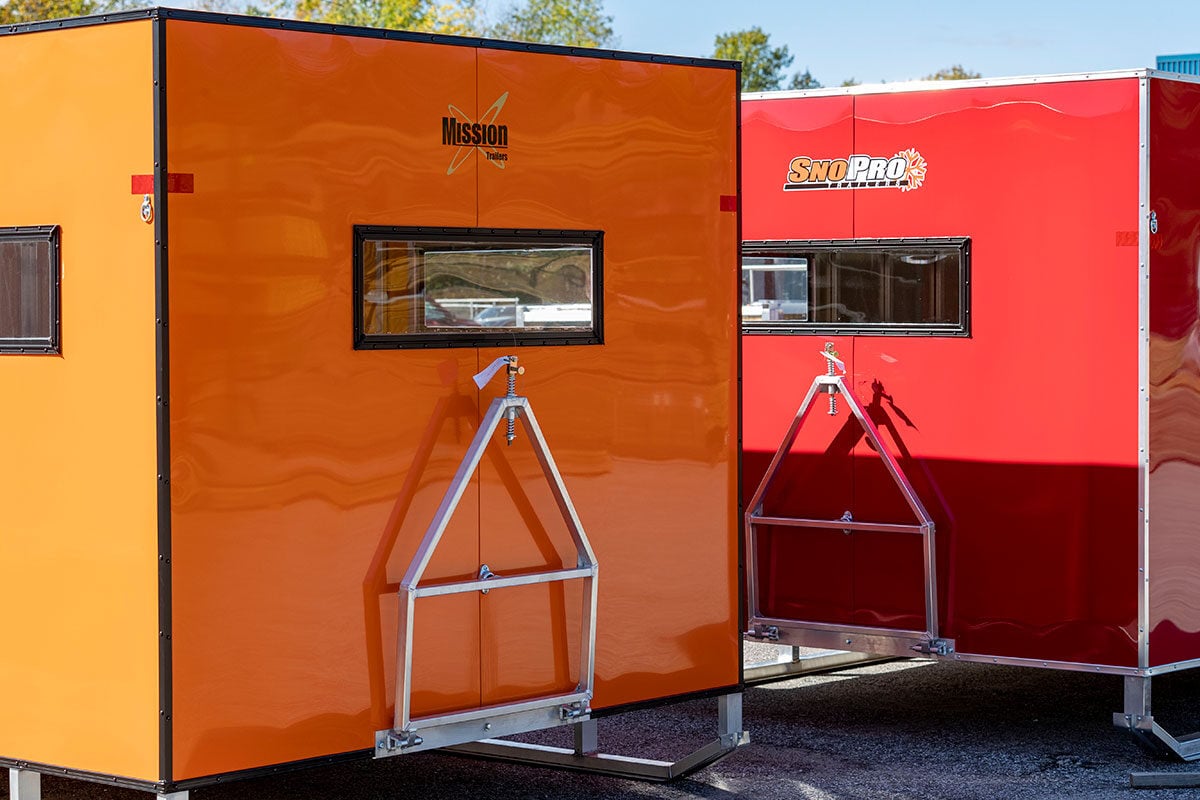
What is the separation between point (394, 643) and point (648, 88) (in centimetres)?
226

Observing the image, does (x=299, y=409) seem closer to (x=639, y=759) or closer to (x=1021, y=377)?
(x=639, y=759)

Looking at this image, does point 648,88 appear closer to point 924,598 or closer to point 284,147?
point 284,147

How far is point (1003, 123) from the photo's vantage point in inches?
276


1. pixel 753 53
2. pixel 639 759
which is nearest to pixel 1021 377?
pixel 639 759

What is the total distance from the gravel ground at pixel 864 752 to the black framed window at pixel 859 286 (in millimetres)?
1824

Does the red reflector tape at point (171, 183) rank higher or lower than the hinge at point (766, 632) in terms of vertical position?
higher

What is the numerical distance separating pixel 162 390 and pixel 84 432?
14.7 inches

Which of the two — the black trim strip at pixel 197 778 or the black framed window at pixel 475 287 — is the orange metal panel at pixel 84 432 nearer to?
the black trim strip at pixel 197 778

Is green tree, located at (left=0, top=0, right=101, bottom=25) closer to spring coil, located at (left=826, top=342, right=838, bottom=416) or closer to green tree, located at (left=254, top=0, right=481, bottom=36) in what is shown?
green tree, located at (left=254, top=0, right=481, bottom=36)

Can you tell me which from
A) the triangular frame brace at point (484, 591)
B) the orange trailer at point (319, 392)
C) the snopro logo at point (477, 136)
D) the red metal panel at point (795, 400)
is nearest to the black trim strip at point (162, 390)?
the orange trailer at point (319, 392)

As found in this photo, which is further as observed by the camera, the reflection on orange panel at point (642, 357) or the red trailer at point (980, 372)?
the red trailer at point (980, 372)

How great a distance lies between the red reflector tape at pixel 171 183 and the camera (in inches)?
194

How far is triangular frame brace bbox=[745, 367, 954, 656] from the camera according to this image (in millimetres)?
7066

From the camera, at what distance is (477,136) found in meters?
5.63
